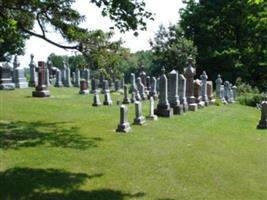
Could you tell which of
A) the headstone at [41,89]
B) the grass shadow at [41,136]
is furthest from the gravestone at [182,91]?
the grass shadow at [41,136]

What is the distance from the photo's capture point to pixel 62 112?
21.8 meters

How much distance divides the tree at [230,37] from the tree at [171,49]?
7.56 feet

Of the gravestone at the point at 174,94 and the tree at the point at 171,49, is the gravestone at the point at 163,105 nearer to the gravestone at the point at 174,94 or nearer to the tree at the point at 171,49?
the gravestone at the point at 174,94

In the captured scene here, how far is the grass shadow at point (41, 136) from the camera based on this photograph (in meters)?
14.3

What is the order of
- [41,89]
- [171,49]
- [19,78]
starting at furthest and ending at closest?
1. [171,49]
2. [19,78]
3. [41,89]

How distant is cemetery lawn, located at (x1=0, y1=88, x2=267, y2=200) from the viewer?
10.1m

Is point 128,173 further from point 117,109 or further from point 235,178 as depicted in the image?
point 117,109

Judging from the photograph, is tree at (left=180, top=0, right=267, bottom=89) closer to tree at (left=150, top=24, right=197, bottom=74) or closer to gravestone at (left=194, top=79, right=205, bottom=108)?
tree at (left=150, top=24, right=197, bottom=74)

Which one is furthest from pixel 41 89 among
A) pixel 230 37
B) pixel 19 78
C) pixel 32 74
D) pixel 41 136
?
pixel 230 37

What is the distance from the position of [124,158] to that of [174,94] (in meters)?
11.5

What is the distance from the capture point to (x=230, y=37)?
53781 millimetres

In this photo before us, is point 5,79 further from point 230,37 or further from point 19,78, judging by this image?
point 230,37

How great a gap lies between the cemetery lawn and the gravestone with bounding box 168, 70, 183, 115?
2.38 meters

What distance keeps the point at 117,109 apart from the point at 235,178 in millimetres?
12712
